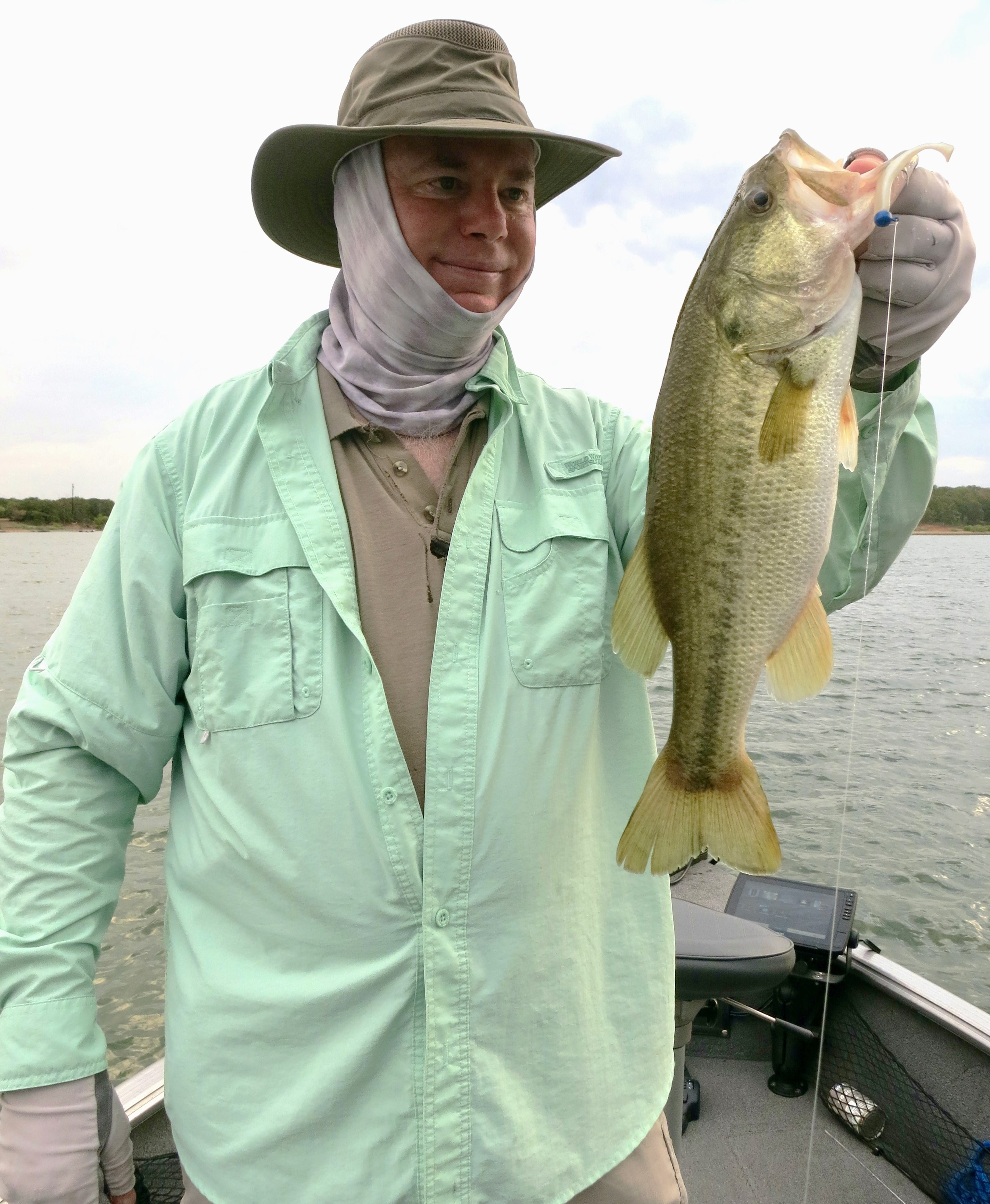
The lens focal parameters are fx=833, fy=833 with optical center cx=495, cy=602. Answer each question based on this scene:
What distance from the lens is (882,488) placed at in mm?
1584

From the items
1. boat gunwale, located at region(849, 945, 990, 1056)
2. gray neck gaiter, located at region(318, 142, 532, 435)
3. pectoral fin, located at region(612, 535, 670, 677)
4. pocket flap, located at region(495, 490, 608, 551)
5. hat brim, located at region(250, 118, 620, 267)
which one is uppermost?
hat brim, located at region(250, 118, 620, 267)

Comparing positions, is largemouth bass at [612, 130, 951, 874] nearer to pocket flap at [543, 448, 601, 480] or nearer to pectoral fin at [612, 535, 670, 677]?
pectoral fin at [612, 535, 670, 677]

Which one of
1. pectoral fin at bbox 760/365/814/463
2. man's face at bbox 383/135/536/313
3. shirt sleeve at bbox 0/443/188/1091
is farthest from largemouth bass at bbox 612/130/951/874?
shirt sleeve at bbox 0/443/188/1091

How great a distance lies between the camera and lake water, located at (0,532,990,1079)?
6.50m

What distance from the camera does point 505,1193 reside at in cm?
153

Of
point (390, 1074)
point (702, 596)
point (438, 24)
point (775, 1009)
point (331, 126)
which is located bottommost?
point (775, 1009)

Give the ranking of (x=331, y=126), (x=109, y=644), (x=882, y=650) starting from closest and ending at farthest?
1. (x=109, y=644)
2. (x=331, y=126)
3. (x=882, y=650)

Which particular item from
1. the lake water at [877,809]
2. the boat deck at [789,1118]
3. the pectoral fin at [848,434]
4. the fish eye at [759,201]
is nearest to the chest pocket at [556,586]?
the pectoral fin at [848,434]

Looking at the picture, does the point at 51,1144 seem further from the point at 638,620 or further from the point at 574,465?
the point at 574,465

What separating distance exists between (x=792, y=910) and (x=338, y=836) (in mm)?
2852

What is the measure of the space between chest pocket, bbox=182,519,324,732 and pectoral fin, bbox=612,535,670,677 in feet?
1.92

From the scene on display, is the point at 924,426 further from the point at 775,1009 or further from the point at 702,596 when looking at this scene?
the point at 775,1009

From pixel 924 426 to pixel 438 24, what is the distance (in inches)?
53.4

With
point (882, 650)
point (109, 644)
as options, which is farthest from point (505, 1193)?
point (882, 650)
